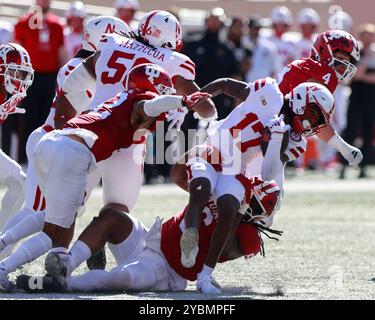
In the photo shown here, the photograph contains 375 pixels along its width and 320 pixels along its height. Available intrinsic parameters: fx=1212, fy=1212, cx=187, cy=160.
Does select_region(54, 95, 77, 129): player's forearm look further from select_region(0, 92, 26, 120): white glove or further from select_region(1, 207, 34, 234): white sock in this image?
select_region(1, 207, 34, 234): white sock

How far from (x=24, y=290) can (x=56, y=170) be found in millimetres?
646

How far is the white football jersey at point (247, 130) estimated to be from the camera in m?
6.77

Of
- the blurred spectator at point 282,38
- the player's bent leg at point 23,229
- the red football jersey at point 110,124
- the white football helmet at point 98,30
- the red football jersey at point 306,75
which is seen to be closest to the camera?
the red football jersey at point 110,124

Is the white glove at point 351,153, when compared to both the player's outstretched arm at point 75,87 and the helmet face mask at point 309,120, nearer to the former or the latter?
the helmet face mask at point 309,120

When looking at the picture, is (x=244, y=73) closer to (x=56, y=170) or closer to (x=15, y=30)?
(x=15, y=30)

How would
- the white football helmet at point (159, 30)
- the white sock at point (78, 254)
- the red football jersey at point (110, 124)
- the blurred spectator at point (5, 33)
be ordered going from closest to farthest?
the white sock at point (78, 254)
the red football jersey at point (110, 124)
the white football helmet at point (159, 30)
the blurred spectator at point (5, 33)

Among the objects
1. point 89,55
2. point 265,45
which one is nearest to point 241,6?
point 265,45

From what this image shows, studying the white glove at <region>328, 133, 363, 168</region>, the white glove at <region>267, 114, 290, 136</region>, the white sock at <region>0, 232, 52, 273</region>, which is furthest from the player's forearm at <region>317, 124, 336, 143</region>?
the white sock at <region>0, 232, 52, 273</region>

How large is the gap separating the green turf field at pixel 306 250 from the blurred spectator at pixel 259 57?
1638 mm

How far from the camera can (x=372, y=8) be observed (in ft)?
66.6

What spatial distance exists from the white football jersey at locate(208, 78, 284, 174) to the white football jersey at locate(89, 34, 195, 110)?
31.6 inches

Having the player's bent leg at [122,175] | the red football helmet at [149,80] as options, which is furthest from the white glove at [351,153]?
the red football helmet at [149,80]

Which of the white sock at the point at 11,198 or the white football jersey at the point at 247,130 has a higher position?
the white football jersey at the point at 247,130
